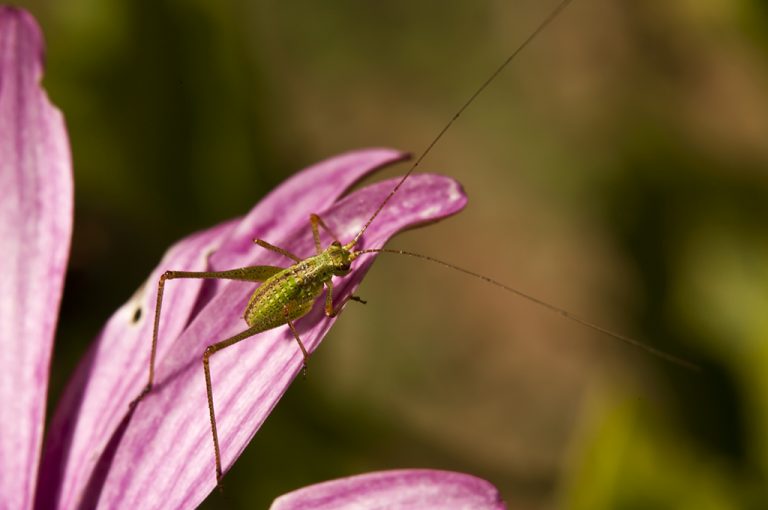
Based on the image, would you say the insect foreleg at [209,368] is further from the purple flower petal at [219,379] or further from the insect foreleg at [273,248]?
the insect foreleg at [273,248]

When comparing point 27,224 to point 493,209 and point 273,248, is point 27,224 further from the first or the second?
point 493,209

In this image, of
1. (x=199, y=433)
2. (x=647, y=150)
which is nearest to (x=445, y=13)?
(x=647, y=150)

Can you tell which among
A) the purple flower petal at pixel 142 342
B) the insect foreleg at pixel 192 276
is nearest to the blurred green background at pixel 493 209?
the purple flower petal at pixel 142 342

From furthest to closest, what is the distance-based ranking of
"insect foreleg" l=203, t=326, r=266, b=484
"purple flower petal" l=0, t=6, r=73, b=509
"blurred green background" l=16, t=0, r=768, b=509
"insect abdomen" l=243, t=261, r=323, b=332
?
"blurred green background" l=16, t=0, r=768, b=509 < "purple flower petal" l=0, t=6, r=73, b=509 < "insect abdomen" l=243, t=261, r=323, b=332 < "insect foreleg" l=203, t=326, r=266, b=484

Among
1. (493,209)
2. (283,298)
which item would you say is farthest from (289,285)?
(493,209)

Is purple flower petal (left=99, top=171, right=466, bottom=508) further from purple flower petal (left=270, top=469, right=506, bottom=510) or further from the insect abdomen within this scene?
purple flower petal (left=270, top=469, right=506, bottom=510)

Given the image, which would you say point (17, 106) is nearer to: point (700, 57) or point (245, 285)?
point (245, 285)

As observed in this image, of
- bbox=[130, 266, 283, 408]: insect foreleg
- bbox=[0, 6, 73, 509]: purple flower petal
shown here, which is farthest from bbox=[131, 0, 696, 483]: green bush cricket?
bbox=[0, 6, 73, 509]: purple flower petal
